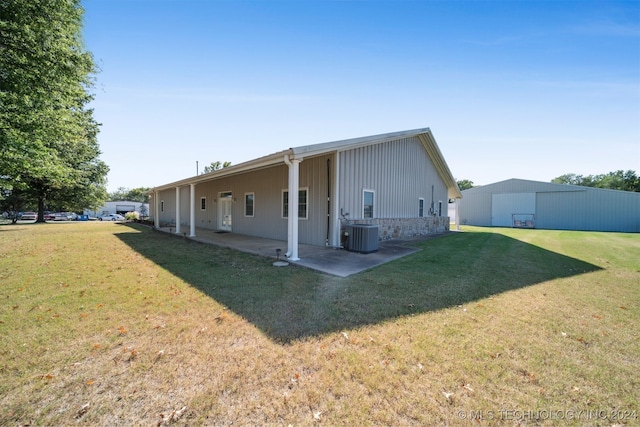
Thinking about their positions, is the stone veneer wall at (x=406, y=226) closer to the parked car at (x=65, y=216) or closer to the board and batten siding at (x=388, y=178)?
the board and batten siding at (x=388, y=178)

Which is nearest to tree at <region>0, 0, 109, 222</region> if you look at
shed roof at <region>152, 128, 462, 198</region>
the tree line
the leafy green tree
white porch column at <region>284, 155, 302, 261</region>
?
shed roof at <region>152, 128, 462, 198</region>

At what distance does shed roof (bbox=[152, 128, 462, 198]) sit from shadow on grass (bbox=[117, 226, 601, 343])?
306 centimetres

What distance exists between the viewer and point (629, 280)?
19.1 ft

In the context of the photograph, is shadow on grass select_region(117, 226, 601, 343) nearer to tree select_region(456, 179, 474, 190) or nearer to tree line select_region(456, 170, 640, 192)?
tree line select_region(456, 170, 640, 192)

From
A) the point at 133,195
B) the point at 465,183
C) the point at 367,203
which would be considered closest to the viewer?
the point at 367,203

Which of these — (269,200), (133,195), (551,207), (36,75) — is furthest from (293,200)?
(133,195)

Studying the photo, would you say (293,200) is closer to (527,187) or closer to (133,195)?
(527,187)

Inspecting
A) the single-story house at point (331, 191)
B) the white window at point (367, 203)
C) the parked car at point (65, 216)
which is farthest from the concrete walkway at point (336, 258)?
the parked car at point (65, 216)

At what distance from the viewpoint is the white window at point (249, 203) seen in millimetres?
13627

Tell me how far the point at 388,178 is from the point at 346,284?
320 inches

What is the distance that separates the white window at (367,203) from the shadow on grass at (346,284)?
2852 mm

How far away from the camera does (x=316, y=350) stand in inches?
115

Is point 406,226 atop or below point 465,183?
below

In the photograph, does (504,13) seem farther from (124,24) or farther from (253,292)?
(124,24)
